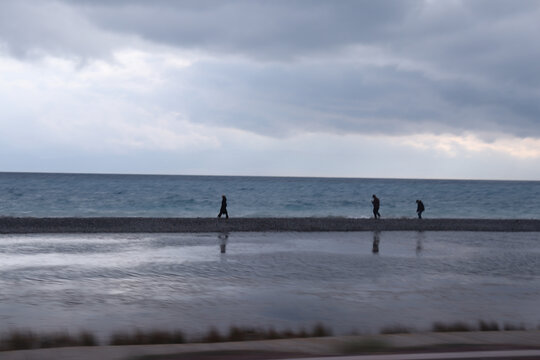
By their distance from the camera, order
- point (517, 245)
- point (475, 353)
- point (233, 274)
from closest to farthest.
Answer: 1. point (475, 353)
2. point (233, 274)
3. point (517, 245)

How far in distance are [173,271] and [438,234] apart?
58.4 feet

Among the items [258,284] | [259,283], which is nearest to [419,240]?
[259,283]

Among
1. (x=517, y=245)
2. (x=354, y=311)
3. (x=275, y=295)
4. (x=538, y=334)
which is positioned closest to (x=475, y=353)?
(x=538, y=334)

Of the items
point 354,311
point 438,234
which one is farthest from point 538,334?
point 438,234

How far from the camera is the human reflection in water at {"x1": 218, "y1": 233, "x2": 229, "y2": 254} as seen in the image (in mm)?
19938

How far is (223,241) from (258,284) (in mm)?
10124

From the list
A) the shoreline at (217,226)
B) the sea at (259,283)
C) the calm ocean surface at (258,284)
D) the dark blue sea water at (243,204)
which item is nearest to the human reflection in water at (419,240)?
the sea at (259,283)

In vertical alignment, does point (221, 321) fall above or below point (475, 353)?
below

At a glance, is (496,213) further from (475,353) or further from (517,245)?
(475,353)

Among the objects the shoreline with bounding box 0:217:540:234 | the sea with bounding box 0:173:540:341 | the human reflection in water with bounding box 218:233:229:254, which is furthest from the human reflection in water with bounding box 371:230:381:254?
the human reflection in water with bounding box 218:233:229:254

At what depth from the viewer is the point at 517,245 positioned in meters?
23.4

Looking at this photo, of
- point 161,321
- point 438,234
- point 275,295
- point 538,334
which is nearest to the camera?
point 538,334

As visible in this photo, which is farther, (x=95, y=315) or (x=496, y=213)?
(x=496, y=213)

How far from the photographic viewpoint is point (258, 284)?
12906 mm
